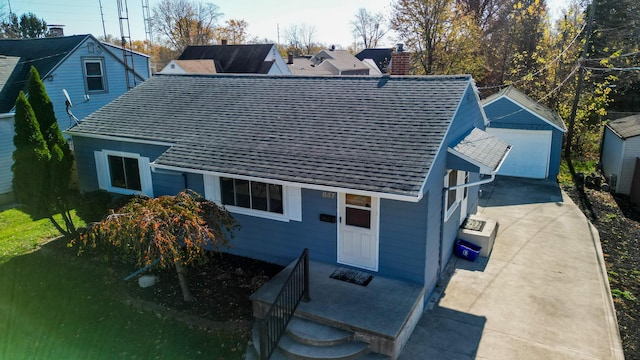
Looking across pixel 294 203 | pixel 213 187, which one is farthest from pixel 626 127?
pixel 213 187

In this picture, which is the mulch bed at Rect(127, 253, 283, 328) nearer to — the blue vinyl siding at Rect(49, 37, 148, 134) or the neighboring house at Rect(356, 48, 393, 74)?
the blue vinyl siding at Rect(49, 37, 148, 134)

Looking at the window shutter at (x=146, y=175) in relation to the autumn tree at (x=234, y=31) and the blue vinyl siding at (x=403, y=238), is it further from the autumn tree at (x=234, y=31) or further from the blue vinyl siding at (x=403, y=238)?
the autumn tree at (x=234, y=31)

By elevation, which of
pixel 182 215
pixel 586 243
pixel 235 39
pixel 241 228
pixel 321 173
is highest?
pixel 235 39

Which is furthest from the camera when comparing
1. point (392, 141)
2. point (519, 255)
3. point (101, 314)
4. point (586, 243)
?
point (586, 243)

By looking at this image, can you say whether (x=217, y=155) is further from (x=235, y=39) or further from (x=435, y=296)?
(x=235, y=39)

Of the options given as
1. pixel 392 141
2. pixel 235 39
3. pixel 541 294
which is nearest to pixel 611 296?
pixel 541 294

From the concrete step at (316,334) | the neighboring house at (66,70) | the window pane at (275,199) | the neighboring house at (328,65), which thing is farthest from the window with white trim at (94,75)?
the neighboring house at (328,65)

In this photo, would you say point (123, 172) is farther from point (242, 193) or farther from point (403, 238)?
point (403, 238)

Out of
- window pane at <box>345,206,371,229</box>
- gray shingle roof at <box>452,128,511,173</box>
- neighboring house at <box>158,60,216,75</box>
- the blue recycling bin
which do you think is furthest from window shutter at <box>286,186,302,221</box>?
neighboring house at <box>158,60,216,75</box>
